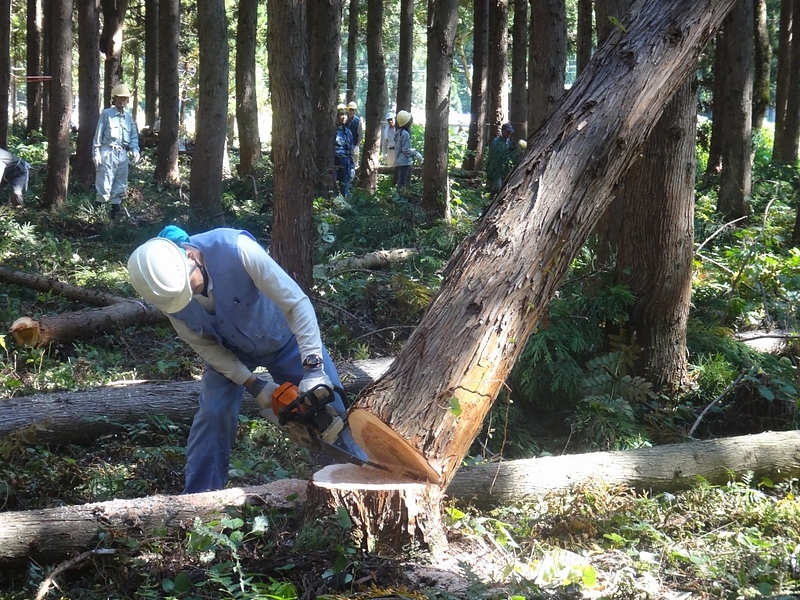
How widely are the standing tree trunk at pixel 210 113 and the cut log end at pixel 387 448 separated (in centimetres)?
709

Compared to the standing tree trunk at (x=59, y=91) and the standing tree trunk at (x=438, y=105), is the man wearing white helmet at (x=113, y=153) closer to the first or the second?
the standing tree trunk at (x=59, y=91)

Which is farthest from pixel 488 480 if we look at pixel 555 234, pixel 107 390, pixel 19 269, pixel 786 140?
pixel 786 140

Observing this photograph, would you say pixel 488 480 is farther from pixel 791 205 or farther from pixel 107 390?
pixel 791 205

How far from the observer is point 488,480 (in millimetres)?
4207

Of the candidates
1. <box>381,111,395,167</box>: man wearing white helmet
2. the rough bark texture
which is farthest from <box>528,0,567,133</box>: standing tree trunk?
<box>381,111,395,167</box>: man wearing white helmet

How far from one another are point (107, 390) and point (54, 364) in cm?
142

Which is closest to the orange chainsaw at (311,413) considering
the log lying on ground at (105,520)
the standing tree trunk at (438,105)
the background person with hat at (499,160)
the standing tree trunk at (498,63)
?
the log lying on ground at (105,520)

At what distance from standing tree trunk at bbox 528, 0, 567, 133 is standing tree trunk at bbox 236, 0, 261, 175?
625 cm

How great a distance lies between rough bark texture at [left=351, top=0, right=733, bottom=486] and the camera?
356 cm

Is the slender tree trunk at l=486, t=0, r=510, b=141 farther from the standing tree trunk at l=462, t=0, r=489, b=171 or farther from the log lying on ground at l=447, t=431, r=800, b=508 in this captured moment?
the log lying on ground at l=447, t=431, r=800, b=508

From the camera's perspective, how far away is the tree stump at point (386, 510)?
3.34 m

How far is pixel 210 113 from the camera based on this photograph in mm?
10758

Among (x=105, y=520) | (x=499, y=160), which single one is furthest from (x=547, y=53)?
(x=105, y=520)

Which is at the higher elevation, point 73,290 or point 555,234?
point 555,234
